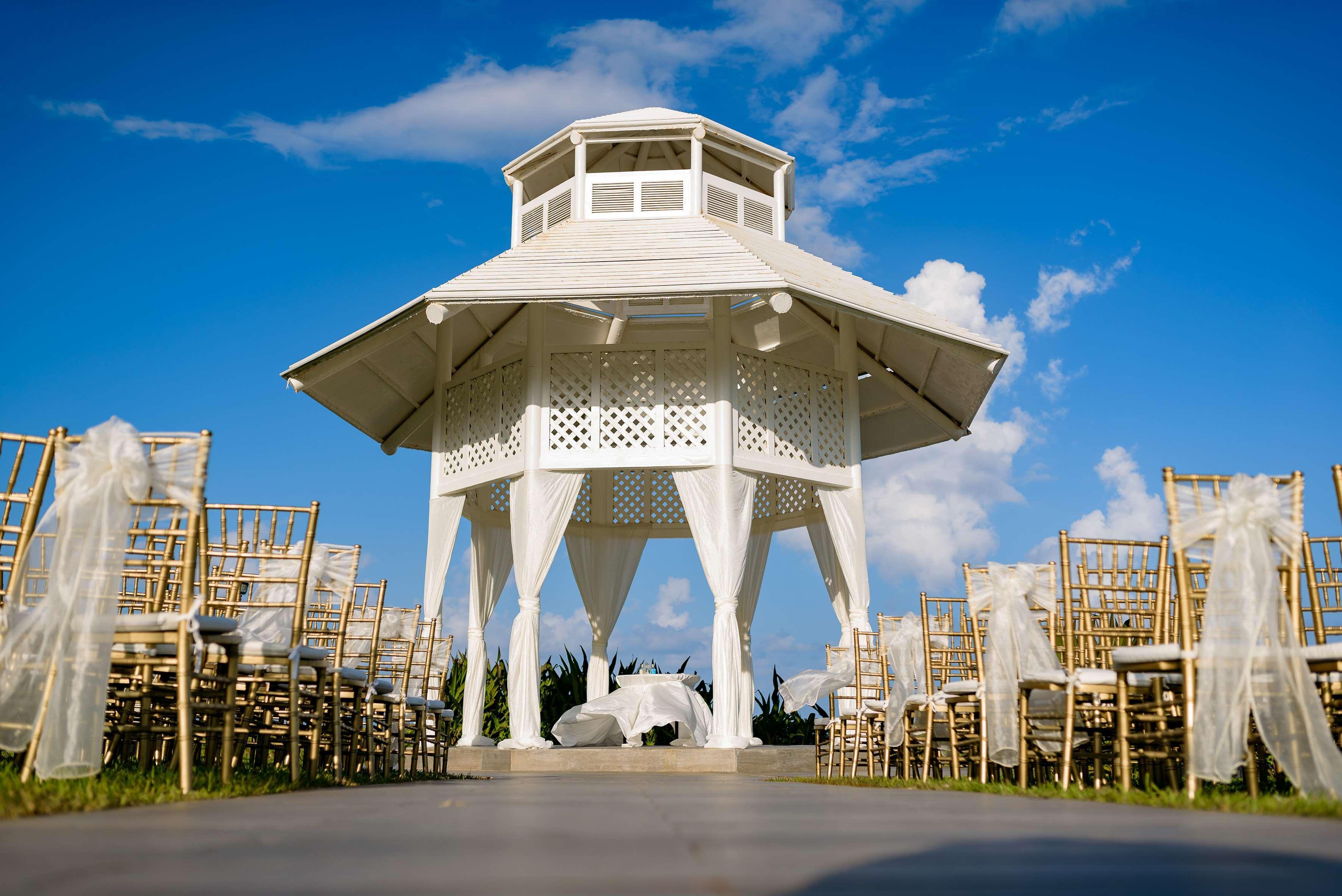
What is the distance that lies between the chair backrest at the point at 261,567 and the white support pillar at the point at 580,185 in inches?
262

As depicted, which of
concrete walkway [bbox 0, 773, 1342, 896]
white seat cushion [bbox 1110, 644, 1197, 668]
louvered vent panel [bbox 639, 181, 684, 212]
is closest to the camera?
concrete walkway [bbox 0, 773, 1342, 896]

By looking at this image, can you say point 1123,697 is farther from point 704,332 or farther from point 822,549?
point 704,332

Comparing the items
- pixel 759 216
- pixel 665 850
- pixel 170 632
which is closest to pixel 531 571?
pixel 759 216

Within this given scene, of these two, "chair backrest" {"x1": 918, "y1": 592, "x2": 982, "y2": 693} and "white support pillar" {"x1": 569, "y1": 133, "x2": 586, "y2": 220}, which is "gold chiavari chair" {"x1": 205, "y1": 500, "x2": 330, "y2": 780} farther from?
"white support pillar" {"x1": 569, "y1": 133, "x2": 586, "y2": 220}

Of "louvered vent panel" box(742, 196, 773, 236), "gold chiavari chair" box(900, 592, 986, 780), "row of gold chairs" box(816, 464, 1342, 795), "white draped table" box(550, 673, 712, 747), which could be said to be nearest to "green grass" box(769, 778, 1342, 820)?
"row of gold chairs" box(816, 464, 1342, 795)

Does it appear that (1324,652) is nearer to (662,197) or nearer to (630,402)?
(630,402)

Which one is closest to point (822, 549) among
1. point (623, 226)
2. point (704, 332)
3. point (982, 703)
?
point (704, 332)

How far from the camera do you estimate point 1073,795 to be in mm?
4613

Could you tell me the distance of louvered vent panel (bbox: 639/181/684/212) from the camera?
557 inches

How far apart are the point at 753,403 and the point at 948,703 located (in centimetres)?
621

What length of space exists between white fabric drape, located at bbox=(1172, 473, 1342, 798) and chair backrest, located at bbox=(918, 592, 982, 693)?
255 centimetres

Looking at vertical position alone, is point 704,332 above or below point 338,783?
above

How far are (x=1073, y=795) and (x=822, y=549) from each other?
1072 cm

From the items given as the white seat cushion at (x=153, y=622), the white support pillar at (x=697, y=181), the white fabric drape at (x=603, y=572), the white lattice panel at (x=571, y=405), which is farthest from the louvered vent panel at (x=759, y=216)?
the white seat cushion at (x=153, y=622)
